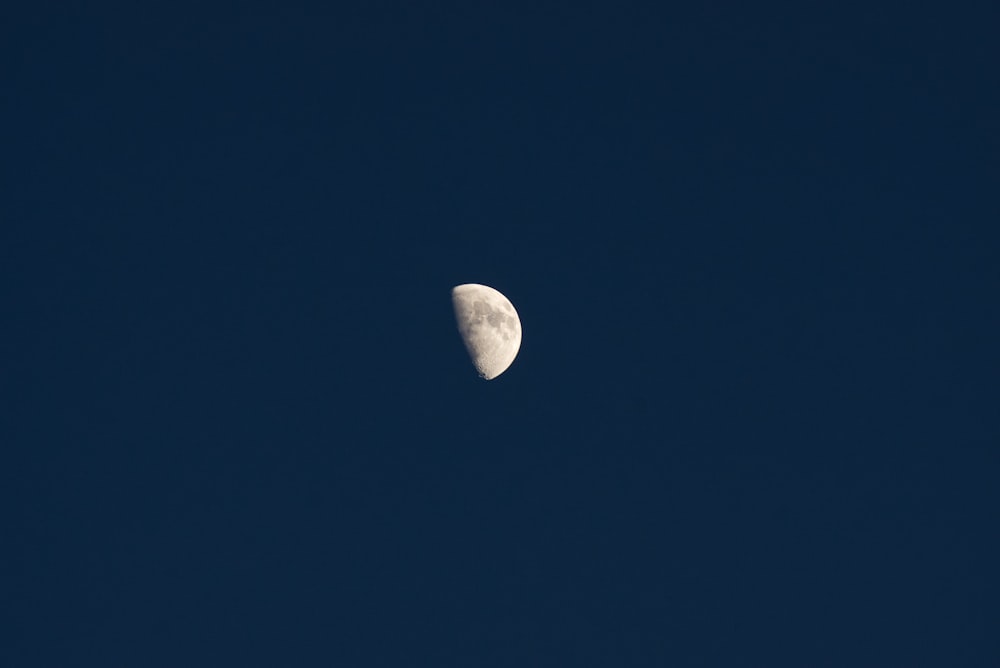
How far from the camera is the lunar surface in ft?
125

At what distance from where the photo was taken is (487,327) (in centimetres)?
3878

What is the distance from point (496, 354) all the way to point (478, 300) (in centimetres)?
182

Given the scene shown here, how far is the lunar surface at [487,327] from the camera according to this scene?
38125 millimetres

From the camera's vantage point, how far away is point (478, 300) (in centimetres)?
3916

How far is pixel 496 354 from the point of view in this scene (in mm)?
39094
